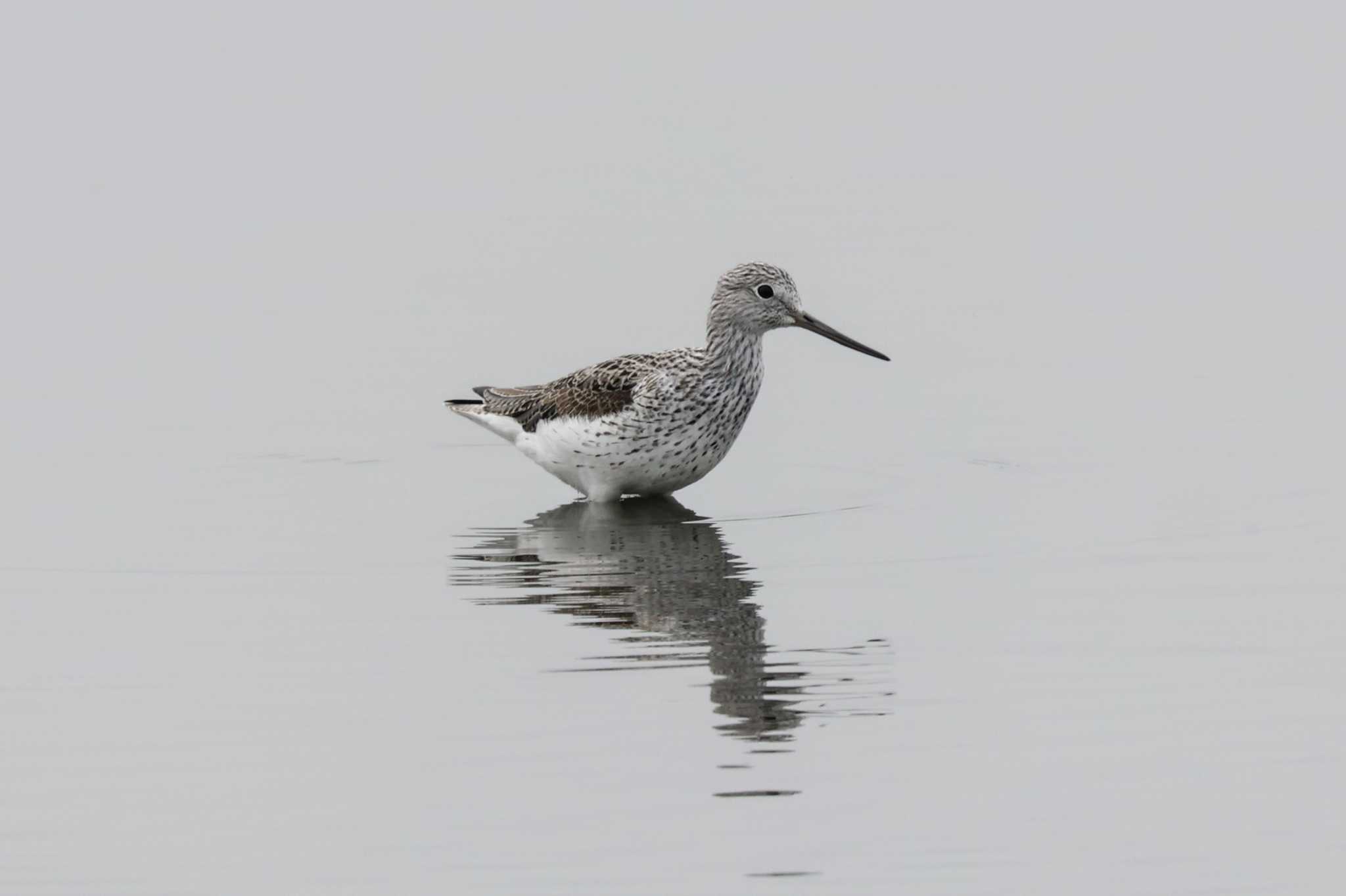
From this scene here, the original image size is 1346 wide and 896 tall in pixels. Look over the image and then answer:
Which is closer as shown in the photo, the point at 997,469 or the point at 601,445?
the point at 601,445

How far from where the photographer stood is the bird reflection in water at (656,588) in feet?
36.8

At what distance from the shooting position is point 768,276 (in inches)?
670

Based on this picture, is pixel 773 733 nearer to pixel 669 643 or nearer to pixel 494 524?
pixel 669 643

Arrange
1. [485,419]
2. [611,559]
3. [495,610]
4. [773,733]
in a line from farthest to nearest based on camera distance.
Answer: [485,419] → [611,559] → [495,610] → [773,733]

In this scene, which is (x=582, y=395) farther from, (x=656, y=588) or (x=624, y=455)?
(x=656, y=588)

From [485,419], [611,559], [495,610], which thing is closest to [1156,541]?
[611,559]

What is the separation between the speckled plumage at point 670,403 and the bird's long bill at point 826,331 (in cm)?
1

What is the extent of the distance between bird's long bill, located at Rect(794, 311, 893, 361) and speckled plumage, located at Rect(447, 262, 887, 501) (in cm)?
1

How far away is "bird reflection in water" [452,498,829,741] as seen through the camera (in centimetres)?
1121

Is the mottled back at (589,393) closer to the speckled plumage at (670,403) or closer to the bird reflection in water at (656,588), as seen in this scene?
the speckled plumage at (670,403)

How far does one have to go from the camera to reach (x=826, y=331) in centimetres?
1723

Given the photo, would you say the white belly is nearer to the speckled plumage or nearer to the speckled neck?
the speckled plumage

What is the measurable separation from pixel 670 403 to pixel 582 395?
984mm

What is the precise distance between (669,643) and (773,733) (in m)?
1.81
